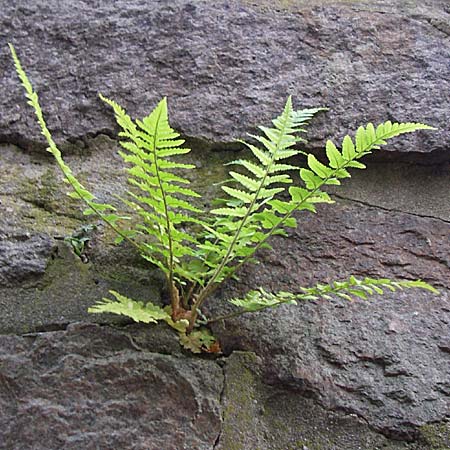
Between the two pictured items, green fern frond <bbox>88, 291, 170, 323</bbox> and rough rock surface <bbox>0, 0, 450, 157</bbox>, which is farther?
rough rock surface <bbox>0, 0, 450, 157</bbox>

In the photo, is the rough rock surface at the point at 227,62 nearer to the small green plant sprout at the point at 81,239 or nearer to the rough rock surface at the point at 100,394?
the small green plant sprout at the point at 81,239

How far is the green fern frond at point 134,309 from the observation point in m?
0.80

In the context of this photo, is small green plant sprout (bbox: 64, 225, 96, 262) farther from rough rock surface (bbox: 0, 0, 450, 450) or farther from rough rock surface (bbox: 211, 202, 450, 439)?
rough rock surface (bbox: 211, 202, 450, 439)

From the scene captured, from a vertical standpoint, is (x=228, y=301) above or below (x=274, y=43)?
below

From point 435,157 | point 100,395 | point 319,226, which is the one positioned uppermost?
point 435,157

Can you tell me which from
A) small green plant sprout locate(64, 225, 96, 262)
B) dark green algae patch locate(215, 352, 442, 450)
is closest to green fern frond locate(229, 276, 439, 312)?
dark green algae patch locate(215, 352, 442, 450)

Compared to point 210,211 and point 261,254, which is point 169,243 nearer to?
point 210,211

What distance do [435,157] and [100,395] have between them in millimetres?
743

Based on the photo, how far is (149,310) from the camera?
0.86m

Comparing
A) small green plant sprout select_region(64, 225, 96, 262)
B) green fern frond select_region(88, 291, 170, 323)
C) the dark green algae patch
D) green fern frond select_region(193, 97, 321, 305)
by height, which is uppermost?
green fern frond select_region(193, 97, 321, 305)

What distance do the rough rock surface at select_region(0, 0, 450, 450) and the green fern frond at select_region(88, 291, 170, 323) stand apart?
6 cm

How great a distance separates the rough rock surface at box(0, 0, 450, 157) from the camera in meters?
1.16

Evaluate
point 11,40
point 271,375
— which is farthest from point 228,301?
point 11,40

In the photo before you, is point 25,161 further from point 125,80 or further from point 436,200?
point 436,200
